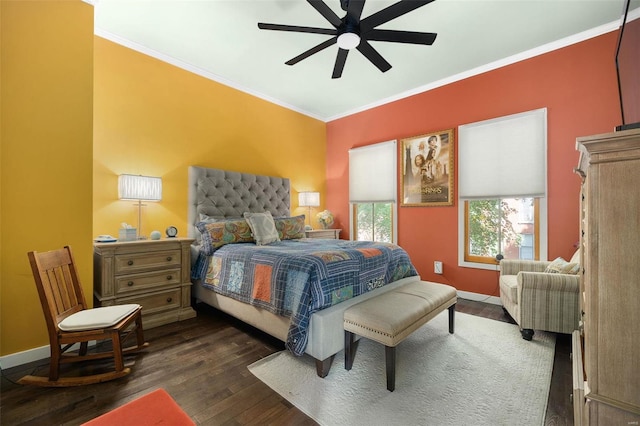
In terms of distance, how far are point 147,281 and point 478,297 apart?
3914 millimetres

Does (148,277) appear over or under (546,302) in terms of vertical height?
over

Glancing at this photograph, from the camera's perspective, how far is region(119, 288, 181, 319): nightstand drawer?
2.60 metres

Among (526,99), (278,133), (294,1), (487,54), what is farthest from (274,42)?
(526,99)

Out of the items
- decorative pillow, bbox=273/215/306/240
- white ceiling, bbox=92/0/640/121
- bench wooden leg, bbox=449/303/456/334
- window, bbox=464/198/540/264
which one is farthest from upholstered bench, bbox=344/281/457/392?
white ceiling, bbox=92/0/640/121

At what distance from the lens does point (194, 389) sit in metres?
1.74

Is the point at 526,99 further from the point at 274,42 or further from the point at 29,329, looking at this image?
the point at 29,329

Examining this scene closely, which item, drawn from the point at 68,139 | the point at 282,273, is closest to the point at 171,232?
the point at 68,139

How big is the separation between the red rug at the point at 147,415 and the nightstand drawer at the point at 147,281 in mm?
2021

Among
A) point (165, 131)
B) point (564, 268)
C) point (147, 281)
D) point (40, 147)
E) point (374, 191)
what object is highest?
point (165, 131)

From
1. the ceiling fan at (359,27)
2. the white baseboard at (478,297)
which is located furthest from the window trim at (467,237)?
the ceiling fan at (359,27)

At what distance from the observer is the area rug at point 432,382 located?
153 centimetres

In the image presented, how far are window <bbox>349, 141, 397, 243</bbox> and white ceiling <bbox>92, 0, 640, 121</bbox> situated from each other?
108 centimetres

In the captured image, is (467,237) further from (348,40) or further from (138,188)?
(138,188)

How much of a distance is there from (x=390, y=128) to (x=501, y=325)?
3159 mm
